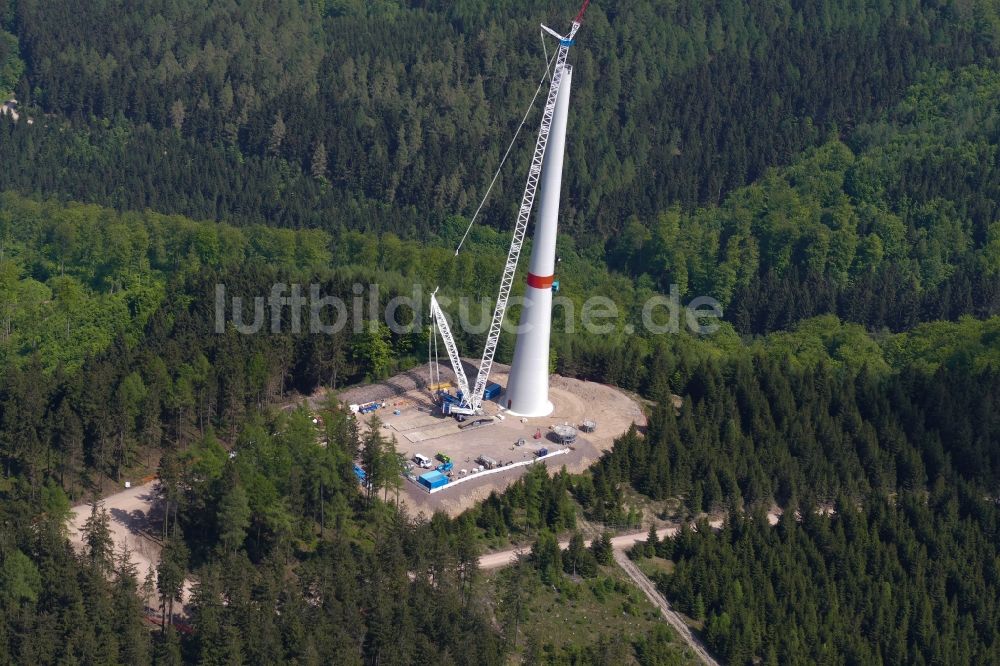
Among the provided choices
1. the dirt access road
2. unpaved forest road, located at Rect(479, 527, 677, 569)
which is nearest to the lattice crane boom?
unpaved forest road, located at Rect(479, 527, 677, 569)

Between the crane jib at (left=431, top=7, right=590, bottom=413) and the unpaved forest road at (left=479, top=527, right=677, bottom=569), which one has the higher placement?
the crane jib at (left=431, top=7, right=590, bottom=413)

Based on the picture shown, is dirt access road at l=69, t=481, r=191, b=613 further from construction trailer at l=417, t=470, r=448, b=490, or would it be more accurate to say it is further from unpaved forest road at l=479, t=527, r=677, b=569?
unpaved forest road at l=479, t=527, r=677, b=569

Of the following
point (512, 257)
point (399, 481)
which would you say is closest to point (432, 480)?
point (399, 481)

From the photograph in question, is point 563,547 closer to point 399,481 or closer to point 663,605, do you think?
point 663,605

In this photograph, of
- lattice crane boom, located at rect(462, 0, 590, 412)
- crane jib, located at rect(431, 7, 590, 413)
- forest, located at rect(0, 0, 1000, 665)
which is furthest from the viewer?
crane jib, located at rect(431, 7, 590, 413)

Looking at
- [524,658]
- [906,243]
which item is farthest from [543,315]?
[906,243]

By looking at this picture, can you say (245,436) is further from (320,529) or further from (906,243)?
(906,243)

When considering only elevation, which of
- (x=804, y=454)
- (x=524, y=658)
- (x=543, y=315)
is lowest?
(x=524, y=658)
